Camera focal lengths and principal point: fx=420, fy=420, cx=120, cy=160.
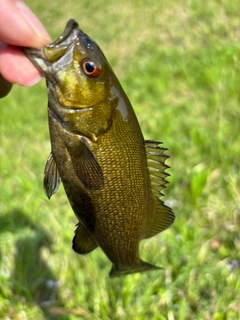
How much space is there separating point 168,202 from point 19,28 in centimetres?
177

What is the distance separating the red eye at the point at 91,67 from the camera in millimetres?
1578

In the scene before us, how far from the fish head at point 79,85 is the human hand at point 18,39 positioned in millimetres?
190

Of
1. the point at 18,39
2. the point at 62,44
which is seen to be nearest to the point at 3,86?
the point at 18,39

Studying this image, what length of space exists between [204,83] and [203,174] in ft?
5.43

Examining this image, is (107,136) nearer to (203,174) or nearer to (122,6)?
(203,174)

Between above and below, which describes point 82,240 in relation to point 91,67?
below

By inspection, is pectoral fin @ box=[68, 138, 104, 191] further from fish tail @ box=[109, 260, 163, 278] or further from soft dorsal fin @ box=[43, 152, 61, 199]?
fish tail @ box=[109, 260, 163, 278]

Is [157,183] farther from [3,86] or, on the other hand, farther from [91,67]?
[3,86]

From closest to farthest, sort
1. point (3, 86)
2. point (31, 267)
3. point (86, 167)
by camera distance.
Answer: point (86, 167) → point (3, 86) → point (31, 267)

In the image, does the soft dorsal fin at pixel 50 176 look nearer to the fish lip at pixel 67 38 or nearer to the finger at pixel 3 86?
→ the fish lip at pixel 67 38

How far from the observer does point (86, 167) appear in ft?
5.13

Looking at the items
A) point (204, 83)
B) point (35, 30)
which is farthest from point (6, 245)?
point (204, 83)

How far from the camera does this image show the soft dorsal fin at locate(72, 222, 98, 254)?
67.8 inches

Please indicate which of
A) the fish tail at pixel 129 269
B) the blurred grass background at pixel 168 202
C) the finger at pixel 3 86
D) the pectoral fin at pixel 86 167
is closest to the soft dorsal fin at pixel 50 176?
the pectoral fin at pixel 86 167
